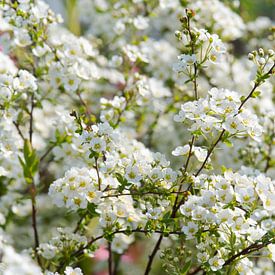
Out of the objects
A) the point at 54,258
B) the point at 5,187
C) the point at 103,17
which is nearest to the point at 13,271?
the point at 54,258

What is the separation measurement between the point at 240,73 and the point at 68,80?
0.79 meters

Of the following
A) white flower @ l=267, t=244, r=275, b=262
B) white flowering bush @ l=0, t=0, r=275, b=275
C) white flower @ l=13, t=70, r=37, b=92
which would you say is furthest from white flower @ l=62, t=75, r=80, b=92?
white flower @ l=267, t=244, r=275, b=262

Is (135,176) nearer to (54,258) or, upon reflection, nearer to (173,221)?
(173,221)

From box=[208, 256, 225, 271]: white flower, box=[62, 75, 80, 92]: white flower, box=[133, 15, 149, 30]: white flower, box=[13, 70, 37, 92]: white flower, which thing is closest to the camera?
box=[208, 256, 225, 271]: white flower

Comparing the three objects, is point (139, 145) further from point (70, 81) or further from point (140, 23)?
point (140, 23)

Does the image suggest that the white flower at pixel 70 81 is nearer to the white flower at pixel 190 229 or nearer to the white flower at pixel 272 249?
the white flower at pixel 190 229

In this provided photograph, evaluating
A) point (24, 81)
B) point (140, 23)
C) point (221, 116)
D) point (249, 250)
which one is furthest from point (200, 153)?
point (140, 23)

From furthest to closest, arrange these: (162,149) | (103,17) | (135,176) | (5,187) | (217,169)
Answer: (103,17) < (162,149) < (217,169) < (5,187) < (135,176)

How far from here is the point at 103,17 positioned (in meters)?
2.28

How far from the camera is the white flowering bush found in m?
1.16

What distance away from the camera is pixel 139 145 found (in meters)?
1.44

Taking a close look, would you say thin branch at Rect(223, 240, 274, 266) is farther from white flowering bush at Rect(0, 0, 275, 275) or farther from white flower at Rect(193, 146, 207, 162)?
white flower at Rect(193, 146, 207, 162)

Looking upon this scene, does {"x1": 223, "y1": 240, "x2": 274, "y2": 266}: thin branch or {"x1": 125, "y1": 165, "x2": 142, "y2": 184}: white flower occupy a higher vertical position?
{"x1": 125, "y1": 165, "x2": 142, "y2": 184}: white flower

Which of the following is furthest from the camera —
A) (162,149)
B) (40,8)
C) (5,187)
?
(162,149)
